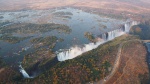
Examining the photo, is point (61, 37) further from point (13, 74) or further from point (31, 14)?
point (31, 14)

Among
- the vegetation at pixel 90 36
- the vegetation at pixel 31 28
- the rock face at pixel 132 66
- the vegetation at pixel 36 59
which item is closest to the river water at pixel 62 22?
the vegetation at pixel 90 36

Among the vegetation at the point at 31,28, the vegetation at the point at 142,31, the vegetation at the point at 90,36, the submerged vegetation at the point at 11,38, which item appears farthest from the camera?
the vegetation at the point at 31,28

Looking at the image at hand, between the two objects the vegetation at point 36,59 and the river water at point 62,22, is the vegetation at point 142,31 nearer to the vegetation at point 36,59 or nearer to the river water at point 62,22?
the river water at point 62,22

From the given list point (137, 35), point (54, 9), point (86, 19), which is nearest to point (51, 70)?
point (137, 35)

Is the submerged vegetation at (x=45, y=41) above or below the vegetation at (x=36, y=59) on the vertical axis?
above

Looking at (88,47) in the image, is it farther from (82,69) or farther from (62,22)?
(62,22)

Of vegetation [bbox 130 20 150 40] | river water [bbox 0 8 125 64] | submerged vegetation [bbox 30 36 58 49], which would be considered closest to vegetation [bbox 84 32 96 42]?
river water [bbox 0 8 125 64]

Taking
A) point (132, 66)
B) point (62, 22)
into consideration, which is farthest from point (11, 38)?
point (132, 66)

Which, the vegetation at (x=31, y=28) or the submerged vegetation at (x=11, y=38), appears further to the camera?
the vegetation at (x=31, y=28)

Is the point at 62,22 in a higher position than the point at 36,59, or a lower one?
higher
